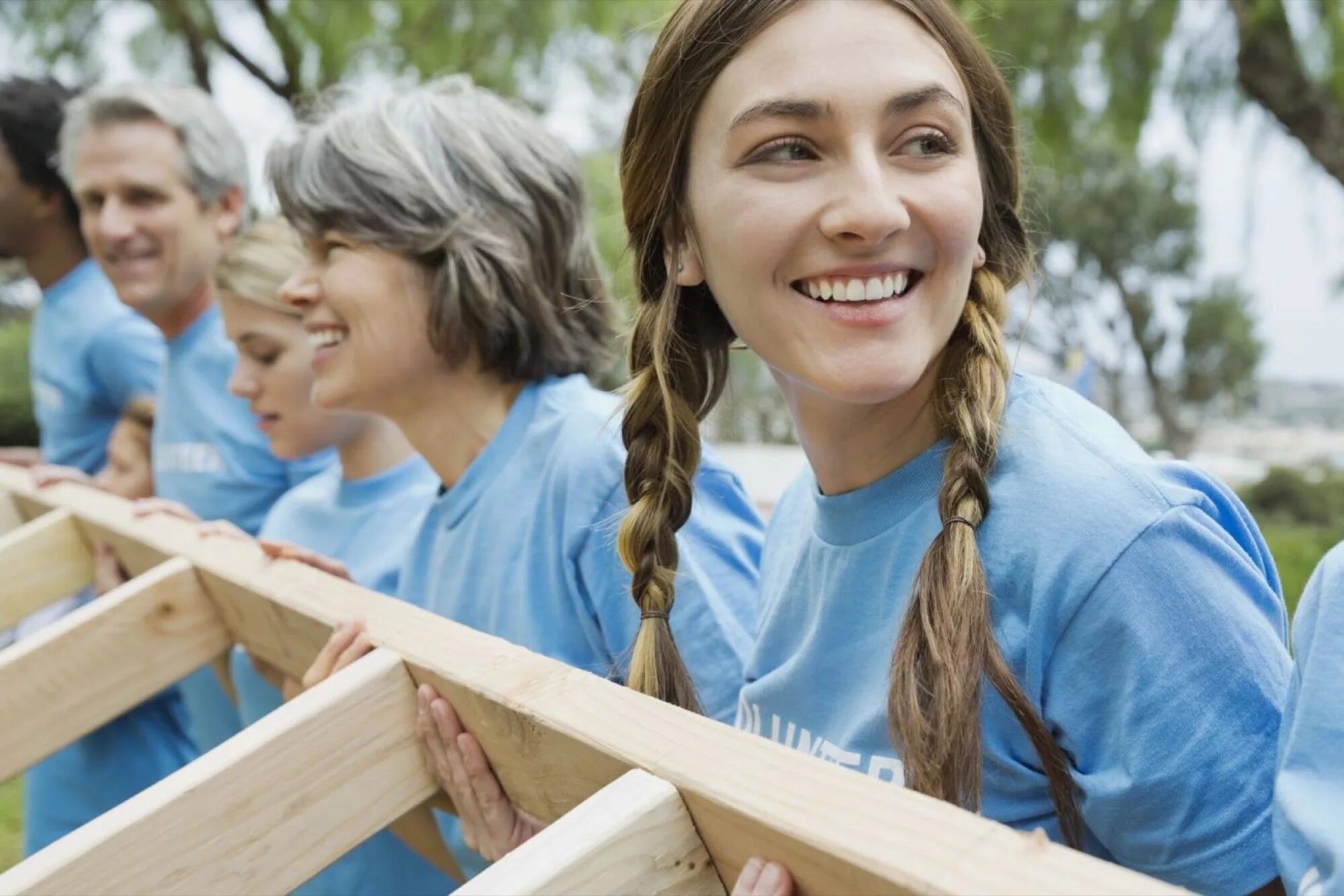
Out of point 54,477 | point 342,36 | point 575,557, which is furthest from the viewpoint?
point 342,36

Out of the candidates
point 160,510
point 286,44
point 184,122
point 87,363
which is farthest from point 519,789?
point 286,44

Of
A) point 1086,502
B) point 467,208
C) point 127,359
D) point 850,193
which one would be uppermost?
point 850,193

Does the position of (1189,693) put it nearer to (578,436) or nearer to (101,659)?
(578,436)

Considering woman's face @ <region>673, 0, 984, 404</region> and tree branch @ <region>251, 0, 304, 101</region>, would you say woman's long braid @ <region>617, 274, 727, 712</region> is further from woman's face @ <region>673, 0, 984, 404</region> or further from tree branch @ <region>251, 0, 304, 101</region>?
tree branch @ <region>251, 0, 304, 101</region>

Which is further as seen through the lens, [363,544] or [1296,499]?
[1296,499]

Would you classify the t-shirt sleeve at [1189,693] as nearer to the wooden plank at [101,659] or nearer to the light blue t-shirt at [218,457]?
the wooden plank at [101,659]

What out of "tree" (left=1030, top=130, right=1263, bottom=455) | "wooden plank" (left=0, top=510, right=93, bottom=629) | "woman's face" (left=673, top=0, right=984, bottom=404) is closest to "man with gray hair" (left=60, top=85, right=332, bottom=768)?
"wooden plank" (left=0, top=510, right=93, bottom=629)

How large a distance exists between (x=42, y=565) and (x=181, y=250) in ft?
3.65

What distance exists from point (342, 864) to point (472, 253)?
1065 mm

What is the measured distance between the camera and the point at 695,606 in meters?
1.92

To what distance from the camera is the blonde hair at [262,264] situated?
2.77 metres

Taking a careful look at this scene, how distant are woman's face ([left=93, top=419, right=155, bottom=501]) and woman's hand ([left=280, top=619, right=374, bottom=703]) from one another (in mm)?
2466

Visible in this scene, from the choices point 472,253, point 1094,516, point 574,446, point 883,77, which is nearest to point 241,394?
point 472,253

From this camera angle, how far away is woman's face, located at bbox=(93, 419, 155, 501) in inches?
150
